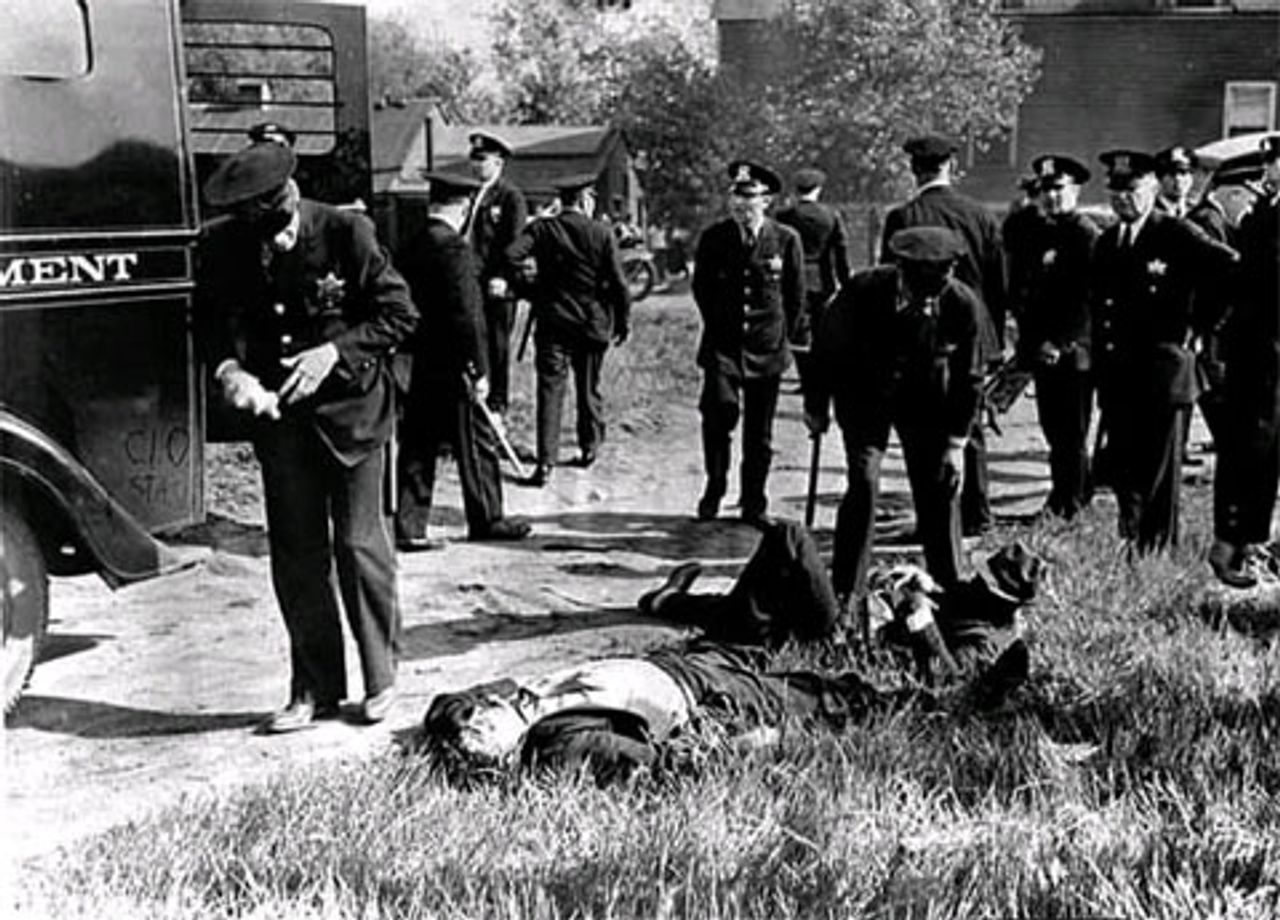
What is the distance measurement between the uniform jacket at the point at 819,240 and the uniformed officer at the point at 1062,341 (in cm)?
223

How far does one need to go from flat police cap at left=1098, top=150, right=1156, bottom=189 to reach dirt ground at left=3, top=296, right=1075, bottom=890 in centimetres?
203

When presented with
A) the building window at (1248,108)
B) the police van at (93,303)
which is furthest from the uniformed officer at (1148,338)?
the building window at (1248,108)

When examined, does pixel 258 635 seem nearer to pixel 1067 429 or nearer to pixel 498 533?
pixel 498 533

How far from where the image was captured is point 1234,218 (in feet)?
32.3

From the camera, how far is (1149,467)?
7164 mm

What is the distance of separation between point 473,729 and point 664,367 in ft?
33.2

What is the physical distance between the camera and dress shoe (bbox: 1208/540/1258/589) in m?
6.85

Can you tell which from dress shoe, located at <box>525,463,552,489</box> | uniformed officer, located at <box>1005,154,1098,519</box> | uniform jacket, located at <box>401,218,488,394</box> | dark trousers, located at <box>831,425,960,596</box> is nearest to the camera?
dark trousers, located at <box>831,425,960,596</box>

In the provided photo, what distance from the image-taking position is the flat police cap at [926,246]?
607 centimetres

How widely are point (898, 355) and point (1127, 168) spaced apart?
1.80 meters

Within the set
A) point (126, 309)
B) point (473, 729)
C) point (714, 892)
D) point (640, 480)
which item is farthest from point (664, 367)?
point (714, 892)

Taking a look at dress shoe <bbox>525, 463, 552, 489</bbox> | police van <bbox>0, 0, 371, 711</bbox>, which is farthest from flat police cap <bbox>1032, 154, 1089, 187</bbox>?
police van <bbox>0, 0, 371, 711</bbox>

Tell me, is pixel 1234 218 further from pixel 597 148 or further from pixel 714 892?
pixel 714 892

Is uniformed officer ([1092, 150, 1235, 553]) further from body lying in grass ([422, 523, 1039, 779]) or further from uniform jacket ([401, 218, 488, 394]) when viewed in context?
uniform jacket ([401, 218, 488, 394])
